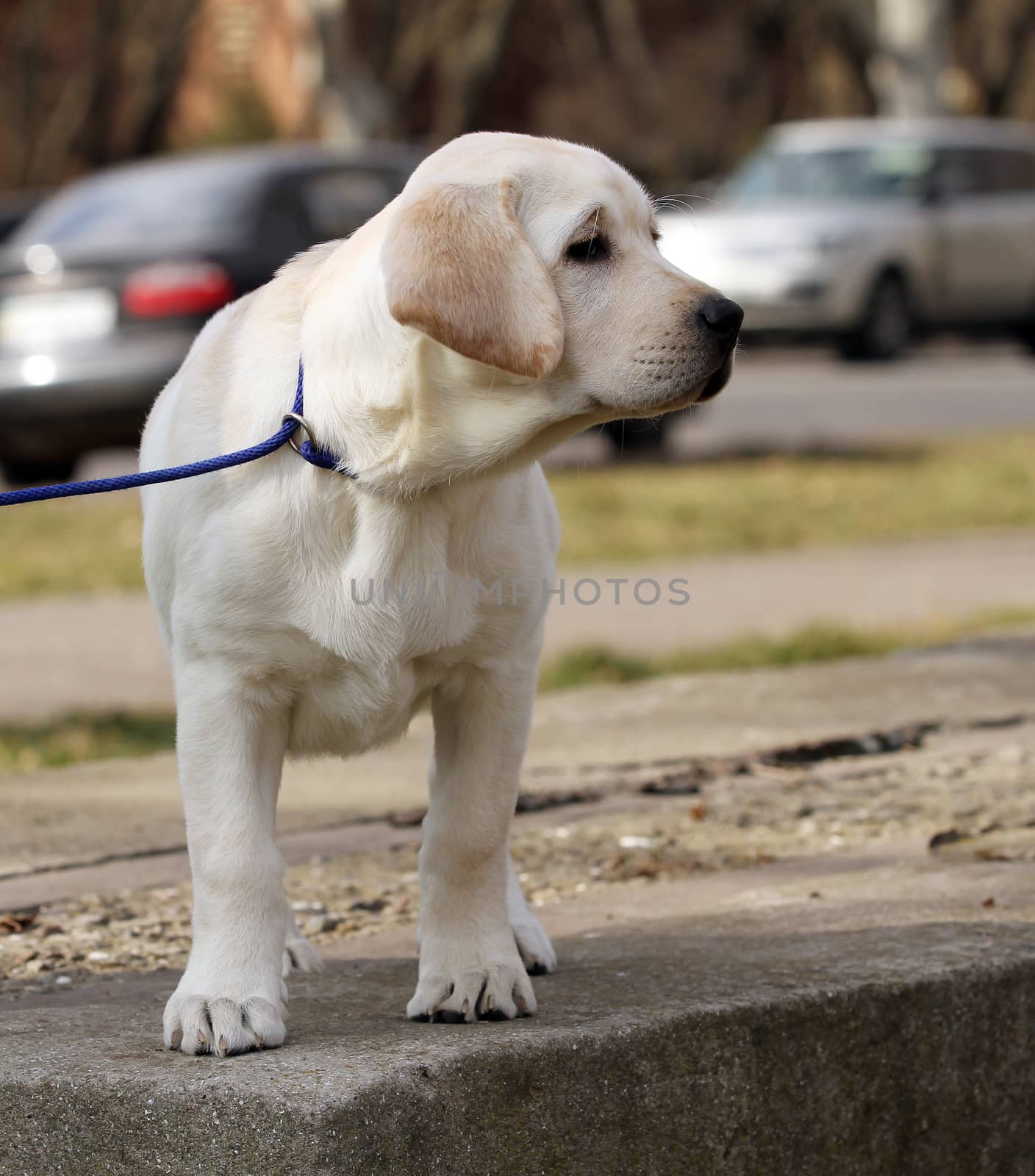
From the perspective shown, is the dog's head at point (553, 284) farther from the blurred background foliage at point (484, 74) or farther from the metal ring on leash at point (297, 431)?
the blurred background foliage at point (484, 74)

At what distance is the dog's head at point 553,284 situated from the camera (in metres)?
2.64

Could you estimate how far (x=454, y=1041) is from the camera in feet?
8.86

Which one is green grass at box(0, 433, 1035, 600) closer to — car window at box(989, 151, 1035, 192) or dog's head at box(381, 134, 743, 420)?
dog's head at box(381, 134, 743, 420)

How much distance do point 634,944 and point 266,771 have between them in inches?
31.3

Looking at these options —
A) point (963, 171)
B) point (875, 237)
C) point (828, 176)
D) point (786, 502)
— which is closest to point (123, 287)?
point (786, 502)

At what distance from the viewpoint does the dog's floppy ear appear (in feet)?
8.61

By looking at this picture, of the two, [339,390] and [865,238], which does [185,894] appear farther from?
[865,238]

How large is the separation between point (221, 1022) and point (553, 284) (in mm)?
1169

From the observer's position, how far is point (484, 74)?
1150 inches

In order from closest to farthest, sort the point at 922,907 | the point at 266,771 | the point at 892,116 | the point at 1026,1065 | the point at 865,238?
the point at 266,771 < the point at 1026,1065 < the point at 922,907 < the point at 865,238 < the point at 892,116

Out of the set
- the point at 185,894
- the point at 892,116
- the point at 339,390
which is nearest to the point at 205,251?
the point at 185,894

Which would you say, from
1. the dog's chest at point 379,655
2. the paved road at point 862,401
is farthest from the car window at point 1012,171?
the dog's chest at point 379,655

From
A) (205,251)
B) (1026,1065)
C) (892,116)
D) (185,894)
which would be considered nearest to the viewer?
(1026,1065)

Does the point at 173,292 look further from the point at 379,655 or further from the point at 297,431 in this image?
the point at 379,655
